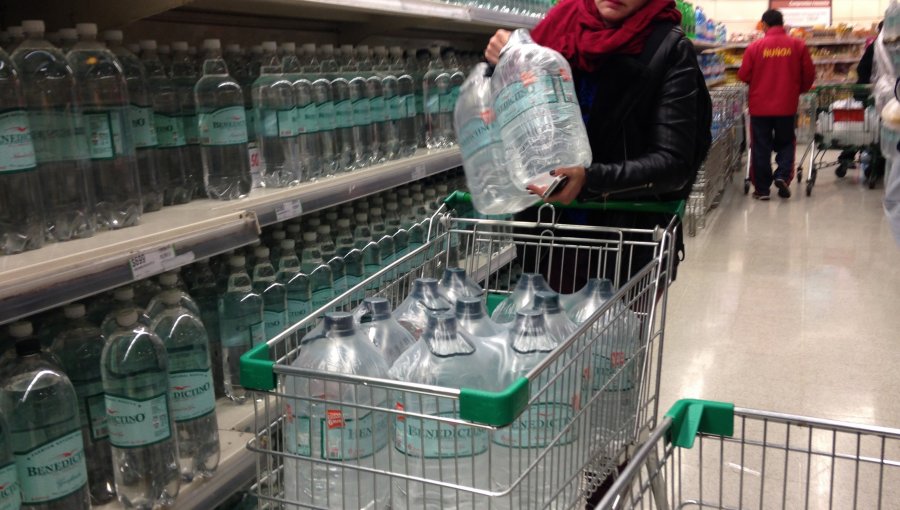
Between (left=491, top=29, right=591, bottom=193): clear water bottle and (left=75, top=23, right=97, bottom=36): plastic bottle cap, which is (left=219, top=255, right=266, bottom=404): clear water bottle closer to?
(left=75, top=23, right=97, bottom=36): plastic bottle cap

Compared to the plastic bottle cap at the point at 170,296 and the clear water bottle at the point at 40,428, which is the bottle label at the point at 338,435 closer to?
the clear water bottle at the point at 40,428

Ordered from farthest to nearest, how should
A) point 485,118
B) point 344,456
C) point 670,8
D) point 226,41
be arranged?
1. point 226,41
2. point 670,8
3. point 485,118
4. point 344,456

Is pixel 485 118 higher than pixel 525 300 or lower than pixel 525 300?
higher

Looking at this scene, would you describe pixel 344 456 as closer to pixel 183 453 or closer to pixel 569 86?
pixel 183 453

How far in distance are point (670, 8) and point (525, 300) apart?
0.96 meters

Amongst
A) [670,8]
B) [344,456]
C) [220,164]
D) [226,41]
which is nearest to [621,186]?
[670,8]

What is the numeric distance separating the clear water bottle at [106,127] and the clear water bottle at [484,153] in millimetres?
814

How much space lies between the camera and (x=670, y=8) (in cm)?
203

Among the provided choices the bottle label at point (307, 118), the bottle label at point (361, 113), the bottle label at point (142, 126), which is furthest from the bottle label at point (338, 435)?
the bottle label at point (361, 113)

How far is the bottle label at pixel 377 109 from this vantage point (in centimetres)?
291

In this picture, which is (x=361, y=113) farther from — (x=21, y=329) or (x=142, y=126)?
(x=21, y=329)

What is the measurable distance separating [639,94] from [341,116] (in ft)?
3.84

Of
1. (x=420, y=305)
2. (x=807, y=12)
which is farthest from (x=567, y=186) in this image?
(x=807, y=12)

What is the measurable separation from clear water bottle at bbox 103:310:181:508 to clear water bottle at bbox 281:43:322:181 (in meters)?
0.97
